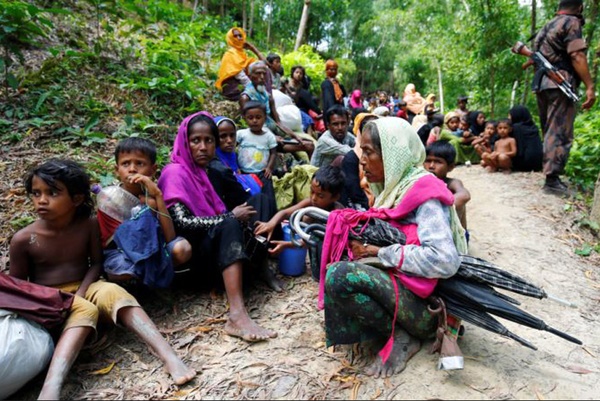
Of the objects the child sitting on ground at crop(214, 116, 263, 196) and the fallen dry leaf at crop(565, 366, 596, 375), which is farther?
the child sitting on ground at crop(214, 116, 263, 196)

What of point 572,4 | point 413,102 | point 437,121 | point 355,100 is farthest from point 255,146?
point 413,102

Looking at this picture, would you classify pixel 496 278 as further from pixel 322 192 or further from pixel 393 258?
pixel 322 192

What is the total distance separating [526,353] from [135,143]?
9.64 feet

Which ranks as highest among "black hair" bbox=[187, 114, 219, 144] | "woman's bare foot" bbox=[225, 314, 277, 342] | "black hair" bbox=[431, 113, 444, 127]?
"black hair" bbox=[187, 114, 219, 144]

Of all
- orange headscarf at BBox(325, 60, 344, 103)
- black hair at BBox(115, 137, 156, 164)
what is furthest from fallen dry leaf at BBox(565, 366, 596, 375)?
orange headscarf at BBox(325, 60, 344, 103)

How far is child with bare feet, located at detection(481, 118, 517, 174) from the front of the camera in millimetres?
6355

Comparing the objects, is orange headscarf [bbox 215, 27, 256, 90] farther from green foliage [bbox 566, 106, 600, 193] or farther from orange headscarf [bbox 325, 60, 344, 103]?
green foliage [bbox 566, 106, 600, 193]

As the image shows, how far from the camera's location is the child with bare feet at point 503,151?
6355mm

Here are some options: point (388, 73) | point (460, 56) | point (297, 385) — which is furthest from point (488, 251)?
point (388, 73)

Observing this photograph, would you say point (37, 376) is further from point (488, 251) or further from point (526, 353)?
point (488, 251)

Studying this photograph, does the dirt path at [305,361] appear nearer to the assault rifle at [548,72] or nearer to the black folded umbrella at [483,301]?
the black folded umbrella at [483,301]

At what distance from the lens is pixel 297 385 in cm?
204

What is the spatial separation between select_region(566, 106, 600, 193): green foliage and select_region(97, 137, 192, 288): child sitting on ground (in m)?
5.75

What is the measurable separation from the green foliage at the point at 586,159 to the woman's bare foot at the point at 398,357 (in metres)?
4.78
